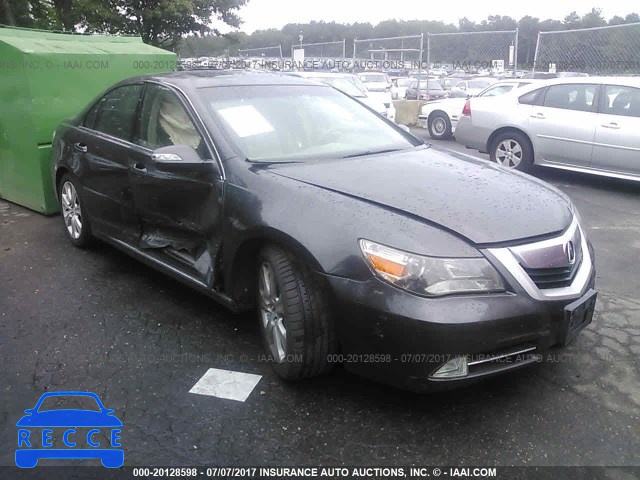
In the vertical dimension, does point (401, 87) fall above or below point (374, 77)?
below

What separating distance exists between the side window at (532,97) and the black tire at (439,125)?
463 centimetres

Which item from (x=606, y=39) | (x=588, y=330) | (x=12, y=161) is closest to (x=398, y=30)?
(x=606, y=39)

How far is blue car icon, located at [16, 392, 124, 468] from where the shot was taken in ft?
8.07

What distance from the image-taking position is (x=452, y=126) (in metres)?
12.8

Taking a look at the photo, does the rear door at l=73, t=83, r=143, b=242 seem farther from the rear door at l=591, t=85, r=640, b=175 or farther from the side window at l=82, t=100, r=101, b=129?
the rear door at l=591, t=85, r=640, b=175

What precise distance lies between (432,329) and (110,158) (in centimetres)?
290

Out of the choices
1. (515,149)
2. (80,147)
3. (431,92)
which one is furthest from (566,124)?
(431,92)

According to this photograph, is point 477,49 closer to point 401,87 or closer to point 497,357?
point 401,87

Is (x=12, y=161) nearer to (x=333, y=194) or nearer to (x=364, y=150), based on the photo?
(x=364, y=150)

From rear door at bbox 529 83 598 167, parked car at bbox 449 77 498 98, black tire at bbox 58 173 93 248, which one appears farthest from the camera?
parked car at bbox 449 77 498 98

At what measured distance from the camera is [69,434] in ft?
8.53

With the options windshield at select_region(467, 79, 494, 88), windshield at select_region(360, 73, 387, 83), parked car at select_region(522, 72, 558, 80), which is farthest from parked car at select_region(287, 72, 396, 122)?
windshield at select_region(467, 79, 494, 88)

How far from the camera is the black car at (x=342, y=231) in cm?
239

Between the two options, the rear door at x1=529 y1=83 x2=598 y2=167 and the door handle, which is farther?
the rear door at x1=529 y1=83 x2=598 y2=167
